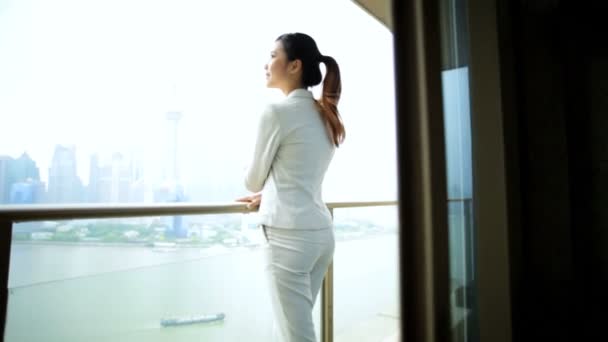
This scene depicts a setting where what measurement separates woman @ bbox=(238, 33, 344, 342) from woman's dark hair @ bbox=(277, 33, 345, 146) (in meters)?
0.03

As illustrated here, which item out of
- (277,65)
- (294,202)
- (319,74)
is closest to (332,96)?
(319,74)

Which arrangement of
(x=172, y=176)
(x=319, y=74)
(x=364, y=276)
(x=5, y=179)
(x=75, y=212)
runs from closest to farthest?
1. (x=75, y=212)
2. (x=5, y=179)
3. (x=319, y=74)
4. (x=172, y=176)
5. (x=364, y=276)

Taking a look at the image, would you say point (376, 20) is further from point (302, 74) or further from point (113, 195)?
point (113, 195)

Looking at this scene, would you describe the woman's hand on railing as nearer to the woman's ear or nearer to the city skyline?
the city skyline

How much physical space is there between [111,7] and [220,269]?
5.76 feet

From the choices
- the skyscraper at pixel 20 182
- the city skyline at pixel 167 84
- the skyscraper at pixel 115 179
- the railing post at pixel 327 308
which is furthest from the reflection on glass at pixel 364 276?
the skyscraper at pixel 20 182

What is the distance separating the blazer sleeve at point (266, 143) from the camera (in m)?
1.05

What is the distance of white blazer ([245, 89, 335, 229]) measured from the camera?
3.42ft

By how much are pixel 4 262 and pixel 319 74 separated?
3.55 ft

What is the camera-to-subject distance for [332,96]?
4.14 feet

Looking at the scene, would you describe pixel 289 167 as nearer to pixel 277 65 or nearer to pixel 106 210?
pixel 277 65

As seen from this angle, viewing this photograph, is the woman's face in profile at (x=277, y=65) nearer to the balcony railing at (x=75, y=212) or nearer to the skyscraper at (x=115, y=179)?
the balcony railing at (x=75, y=212)

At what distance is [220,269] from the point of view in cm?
121

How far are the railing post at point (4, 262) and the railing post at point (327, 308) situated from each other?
1248 mm
